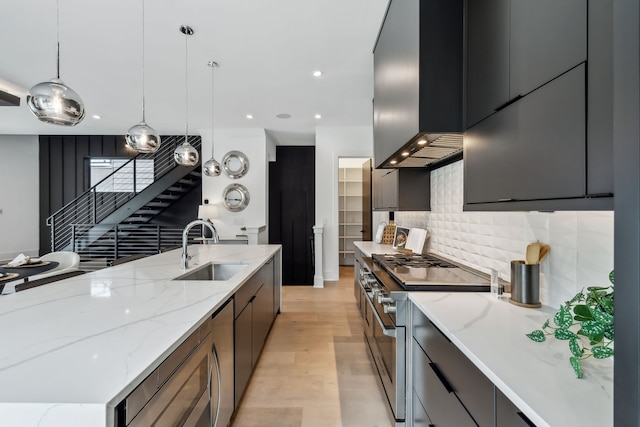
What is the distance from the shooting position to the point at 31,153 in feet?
22.0

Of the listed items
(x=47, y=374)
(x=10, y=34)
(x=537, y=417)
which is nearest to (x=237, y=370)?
(x=47, y=374)

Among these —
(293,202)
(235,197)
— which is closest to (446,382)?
(235,197)

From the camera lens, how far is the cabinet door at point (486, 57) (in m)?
1.11

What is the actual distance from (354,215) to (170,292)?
6.17m

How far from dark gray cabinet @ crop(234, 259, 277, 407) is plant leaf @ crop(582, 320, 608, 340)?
162cm

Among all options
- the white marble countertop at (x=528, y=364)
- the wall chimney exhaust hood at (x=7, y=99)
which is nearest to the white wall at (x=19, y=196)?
the wall chimney exhaust hood at (x=7, y=99)

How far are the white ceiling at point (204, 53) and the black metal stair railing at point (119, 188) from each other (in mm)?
2146

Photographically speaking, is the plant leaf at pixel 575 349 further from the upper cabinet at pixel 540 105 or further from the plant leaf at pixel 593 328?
the upper cabinet at pixel 540 105

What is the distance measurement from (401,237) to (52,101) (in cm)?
314

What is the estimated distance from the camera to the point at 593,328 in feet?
2.49

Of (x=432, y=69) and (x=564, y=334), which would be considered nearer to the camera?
(x=564, y=334)

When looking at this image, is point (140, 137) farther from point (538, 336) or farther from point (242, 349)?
point (538, 336)

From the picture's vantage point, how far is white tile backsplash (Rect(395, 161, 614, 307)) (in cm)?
111

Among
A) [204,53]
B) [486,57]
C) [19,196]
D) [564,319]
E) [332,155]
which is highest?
[204,53]
